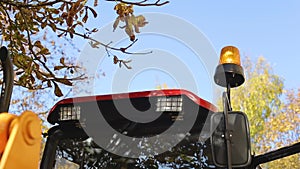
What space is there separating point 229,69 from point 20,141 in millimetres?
1673

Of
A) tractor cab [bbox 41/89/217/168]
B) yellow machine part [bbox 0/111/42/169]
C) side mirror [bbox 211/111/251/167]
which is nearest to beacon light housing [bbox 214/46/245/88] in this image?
tractor cab [bbox 41/89/217/168]

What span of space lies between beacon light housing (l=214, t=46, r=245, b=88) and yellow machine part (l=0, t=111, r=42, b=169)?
1609mm

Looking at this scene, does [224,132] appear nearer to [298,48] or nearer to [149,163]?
[149,163]

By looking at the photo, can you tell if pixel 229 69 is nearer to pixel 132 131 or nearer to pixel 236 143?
pixel 236 143

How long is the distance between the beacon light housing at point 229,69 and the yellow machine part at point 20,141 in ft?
5.28

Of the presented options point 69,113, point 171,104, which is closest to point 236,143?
point 171,104

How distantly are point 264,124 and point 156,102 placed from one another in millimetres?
16106

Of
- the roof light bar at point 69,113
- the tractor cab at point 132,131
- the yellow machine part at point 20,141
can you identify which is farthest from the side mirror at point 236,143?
the yellow machine part at point 20,141

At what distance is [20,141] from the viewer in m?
0.78

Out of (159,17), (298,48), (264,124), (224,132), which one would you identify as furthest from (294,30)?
(224,132)

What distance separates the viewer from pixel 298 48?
1955cm

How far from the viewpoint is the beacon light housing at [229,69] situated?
2326 mm

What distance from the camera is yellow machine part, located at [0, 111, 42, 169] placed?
759 mm

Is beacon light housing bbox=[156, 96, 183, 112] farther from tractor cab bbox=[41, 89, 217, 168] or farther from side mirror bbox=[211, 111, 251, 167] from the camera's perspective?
side mirror bbox=[211, 111, 251, 167]
